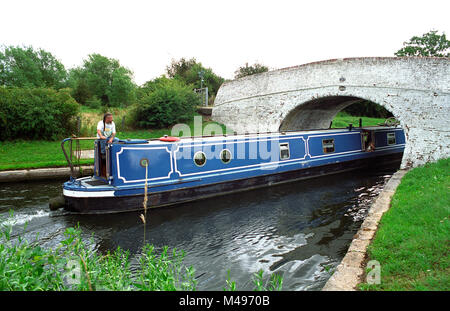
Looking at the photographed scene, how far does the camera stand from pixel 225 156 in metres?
7.96

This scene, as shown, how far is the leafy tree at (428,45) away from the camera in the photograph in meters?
26.2

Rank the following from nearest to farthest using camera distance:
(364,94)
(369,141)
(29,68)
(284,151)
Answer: (284,151) < (364,94) < (369,141) < (29,68)

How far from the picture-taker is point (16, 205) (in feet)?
22.5

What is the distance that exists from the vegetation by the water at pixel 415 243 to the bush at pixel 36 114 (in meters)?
12.9

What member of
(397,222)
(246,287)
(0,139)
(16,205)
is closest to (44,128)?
(0,139)

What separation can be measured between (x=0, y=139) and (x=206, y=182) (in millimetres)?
9838

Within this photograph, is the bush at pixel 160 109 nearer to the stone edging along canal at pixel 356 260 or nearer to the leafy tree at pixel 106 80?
the leafy tree at pixel 106 80

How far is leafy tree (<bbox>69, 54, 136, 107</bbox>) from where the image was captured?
26219mm

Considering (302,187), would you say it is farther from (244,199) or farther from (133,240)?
(133,240)

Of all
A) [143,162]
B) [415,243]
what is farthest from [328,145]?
[415,243]

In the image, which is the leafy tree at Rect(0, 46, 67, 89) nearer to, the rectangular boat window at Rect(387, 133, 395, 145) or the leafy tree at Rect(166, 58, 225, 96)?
the leafy tree at Rect(166, 58, 225, 96)

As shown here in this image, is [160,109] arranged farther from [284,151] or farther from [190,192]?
[190,192]

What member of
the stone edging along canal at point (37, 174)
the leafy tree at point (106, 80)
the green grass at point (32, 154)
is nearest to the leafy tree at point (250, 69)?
the leafy tree at point (106, 80)

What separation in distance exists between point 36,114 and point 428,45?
3202cm
